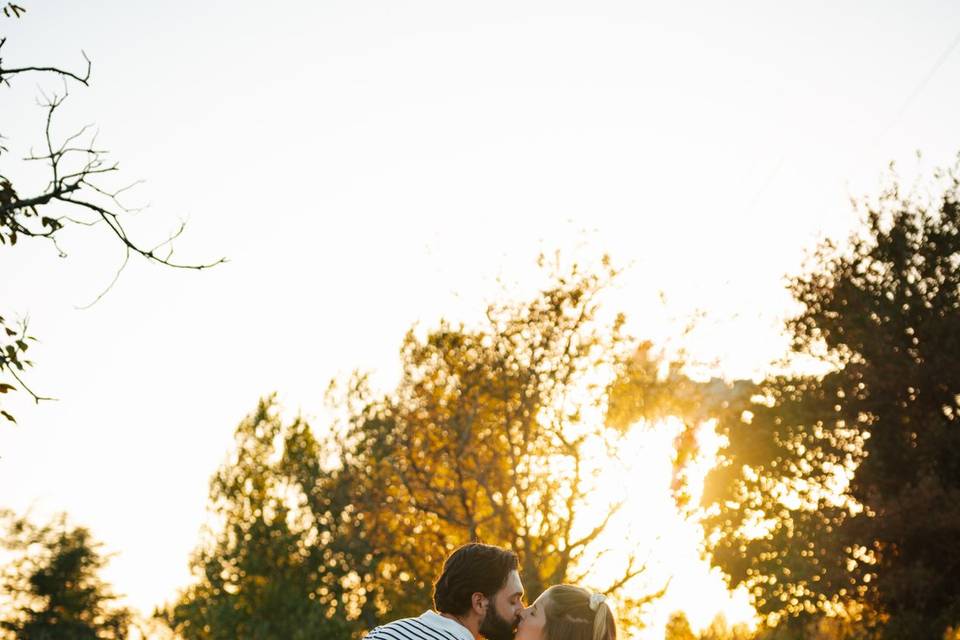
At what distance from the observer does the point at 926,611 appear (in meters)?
26.6

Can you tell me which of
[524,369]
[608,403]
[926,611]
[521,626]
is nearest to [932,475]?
[926,611]

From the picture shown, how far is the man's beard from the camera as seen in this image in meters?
5.39

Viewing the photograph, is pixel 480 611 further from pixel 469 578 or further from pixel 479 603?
pixel 469 578

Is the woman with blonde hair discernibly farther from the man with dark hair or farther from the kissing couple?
the man with dark hair

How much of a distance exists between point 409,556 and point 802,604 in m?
12.0

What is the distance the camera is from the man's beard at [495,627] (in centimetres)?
539

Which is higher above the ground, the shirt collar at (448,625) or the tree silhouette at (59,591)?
the tree silhouette at (59,591)

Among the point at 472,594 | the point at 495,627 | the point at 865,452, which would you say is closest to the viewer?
the point at 472,594

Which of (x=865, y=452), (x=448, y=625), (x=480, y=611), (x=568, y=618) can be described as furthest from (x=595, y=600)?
(x=865, y=452)

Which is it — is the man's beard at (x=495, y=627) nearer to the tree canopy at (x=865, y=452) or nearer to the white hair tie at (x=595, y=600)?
the white hair tie at (x=595, y=600)

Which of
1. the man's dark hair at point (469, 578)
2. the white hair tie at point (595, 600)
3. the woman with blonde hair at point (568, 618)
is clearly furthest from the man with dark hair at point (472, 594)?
the white hair tie at point (595, 600)

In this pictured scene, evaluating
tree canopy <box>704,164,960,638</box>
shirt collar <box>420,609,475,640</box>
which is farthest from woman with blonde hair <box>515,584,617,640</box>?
tree canopy <box>704,164,960,638</box>

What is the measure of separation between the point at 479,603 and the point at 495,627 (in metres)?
0.28

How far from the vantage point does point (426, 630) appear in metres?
5.12
